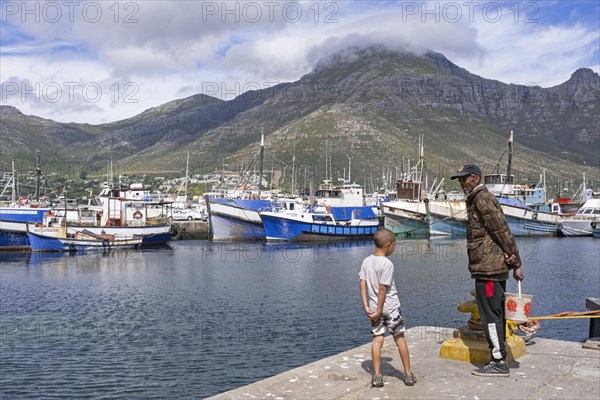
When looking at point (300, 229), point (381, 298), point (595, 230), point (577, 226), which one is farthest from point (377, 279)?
point (577, 226)

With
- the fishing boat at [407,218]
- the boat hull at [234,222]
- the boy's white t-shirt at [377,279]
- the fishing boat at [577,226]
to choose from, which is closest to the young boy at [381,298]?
the boy's white t-shirt at [377,279]

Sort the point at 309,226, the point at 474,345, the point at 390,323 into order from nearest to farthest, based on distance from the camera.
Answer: the point at 390,323
the point at 474,345
the point at 309,226

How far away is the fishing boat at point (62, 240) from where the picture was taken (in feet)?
191

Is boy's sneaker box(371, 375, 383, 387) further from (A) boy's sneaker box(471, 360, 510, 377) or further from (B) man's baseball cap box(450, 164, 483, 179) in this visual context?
(B) man's baseball cap box(450, 164, 483, 179)

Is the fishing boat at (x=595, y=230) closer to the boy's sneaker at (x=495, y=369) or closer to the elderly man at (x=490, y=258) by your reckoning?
the elderly man at (x=490, y=258)

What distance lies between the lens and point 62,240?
5834 centimetres

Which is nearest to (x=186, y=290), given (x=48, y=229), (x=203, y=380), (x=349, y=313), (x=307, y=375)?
(x=349, y=313)

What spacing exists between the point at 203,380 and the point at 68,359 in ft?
17.0

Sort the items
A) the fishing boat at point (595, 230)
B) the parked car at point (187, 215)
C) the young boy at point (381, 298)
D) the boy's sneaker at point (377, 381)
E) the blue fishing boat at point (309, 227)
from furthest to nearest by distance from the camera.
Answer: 1. the parked car at point (187, 215)
2. the fishing boat at point (595, 230)
3. the blue fishing boat at point (309, 227)
4. the young boy at point (381, 298)
5. the boy's sneaker at point (377, 381)

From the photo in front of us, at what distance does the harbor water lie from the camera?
16.6 m

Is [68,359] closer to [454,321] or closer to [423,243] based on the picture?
[454,321]

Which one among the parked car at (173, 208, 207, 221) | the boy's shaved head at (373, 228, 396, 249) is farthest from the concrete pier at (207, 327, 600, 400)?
the parked car at (173, 208, 207, 221)

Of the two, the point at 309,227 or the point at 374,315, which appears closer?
the point at 374,315

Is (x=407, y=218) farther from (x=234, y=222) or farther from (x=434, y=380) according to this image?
(x=434, y=380)
